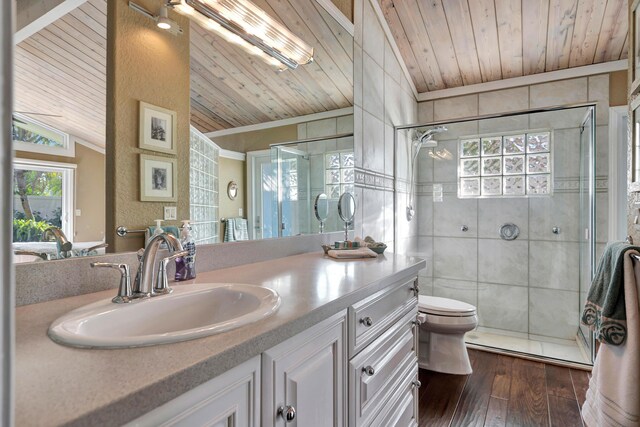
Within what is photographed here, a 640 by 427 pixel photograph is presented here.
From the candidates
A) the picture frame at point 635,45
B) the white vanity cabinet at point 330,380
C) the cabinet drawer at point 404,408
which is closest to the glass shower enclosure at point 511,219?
the picture frame at point 635,45

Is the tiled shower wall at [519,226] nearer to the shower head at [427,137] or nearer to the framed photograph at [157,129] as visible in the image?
the shower head at [427,137]

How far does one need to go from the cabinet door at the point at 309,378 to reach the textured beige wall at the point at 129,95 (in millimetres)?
601

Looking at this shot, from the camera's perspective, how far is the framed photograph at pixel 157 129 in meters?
1.05

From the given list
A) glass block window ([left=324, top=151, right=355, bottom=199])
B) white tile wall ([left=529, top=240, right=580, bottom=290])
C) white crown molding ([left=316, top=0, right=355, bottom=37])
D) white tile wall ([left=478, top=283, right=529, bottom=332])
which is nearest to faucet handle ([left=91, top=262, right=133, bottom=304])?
glass block window ([left=324, top=151, right=355, bottom=199])

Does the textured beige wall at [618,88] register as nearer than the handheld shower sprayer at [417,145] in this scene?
Yes

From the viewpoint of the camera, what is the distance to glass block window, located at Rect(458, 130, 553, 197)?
292 cm

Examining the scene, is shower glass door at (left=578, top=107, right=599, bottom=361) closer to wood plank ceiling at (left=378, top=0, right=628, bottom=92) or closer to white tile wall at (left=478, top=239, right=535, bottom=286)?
white tile wall at (left=478, top=239, right=535, bottom=286)

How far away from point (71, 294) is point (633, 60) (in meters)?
2.50

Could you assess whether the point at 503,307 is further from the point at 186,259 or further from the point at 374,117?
the point at 186,259

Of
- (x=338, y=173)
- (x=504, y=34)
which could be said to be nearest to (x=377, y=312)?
(x=338, y=173)

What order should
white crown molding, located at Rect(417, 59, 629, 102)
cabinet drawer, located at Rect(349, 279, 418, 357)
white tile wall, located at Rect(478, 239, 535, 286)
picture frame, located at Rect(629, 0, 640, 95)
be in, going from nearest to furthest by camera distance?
cabinet drawer, located at Rect(349, 279, 418, 357) < picture frame, located at Rect(629, 0, 640, 95) < white crown molding, located at Rect(417, 59, 629, 102) < white tile wall, located at Rect(478, 239, 535, 286)

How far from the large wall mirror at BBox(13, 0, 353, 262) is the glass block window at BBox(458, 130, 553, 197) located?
5.01 ft

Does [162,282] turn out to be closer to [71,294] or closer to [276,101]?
[71,294]

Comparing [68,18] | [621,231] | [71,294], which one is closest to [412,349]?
[71,294]
